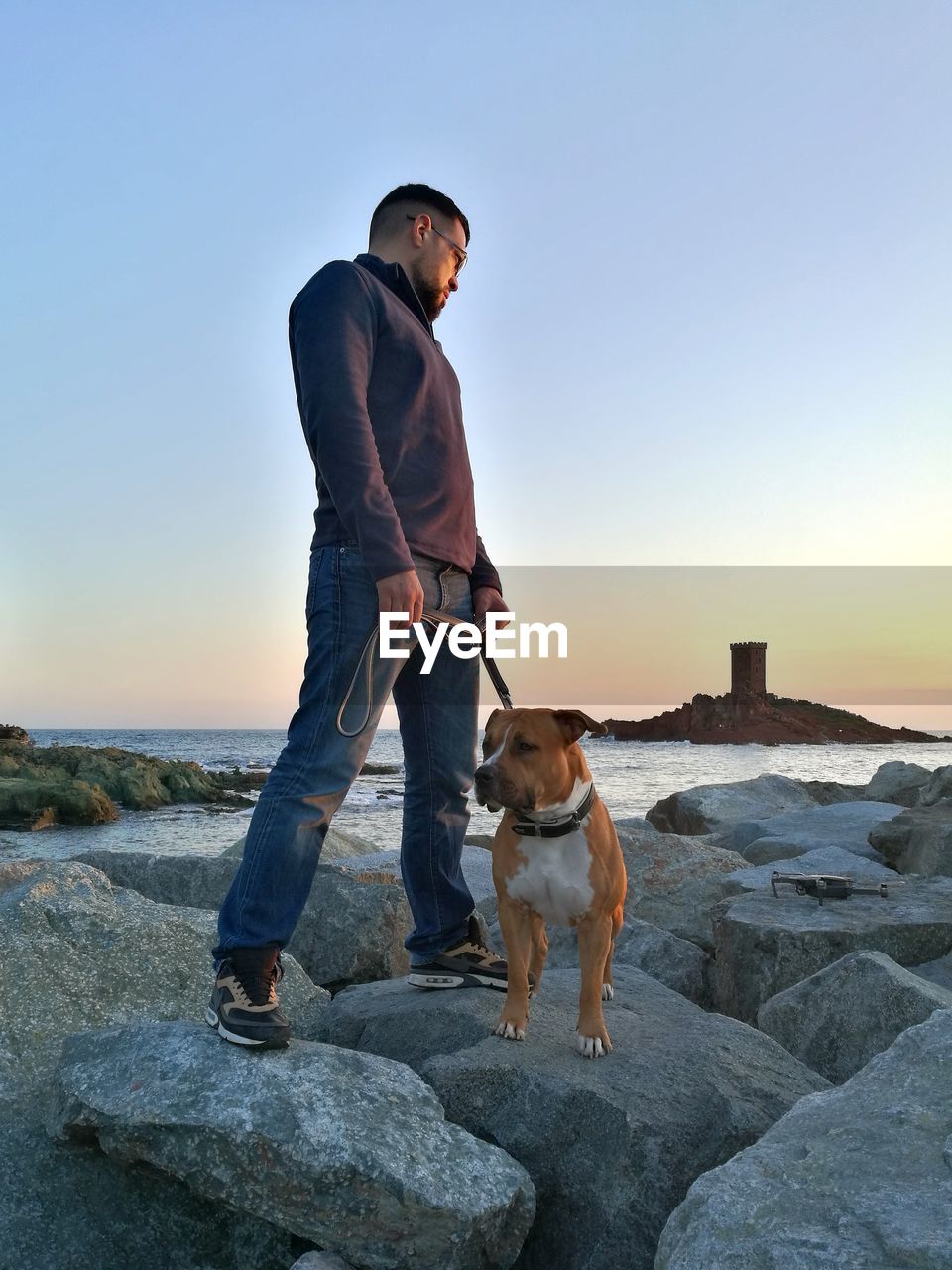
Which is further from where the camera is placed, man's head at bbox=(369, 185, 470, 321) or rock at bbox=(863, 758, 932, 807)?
rock at bbox=(863, 758, 932, 807)

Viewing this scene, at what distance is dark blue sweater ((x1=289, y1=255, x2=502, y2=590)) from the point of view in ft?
10.6

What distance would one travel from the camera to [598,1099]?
9.86 ft

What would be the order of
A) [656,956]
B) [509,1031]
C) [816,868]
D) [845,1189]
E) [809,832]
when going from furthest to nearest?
[809,832]
[816,868]
[656,956]
[509,1031]
[845,1189]

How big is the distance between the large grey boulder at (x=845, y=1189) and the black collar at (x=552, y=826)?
121 cm

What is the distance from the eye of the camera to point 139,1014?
3.55 meters

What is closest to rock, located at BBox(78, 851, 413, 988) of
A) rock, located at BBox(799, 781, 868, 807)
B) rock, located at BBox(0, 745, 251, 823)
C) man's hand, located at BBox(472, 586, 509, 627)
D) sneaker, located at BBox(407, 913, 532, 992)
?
sneaker, located at BBox(407, 913, 532, 992)

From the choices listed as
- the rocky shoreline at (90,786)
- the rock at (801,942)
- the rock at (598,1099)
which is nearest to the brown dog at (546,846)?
the rock at (598,1099)

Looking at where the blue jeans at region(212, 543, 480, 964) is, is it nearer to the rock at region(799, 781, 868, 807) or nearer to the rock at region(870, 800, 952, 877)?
the rock at region(870, 800, 952, 877)

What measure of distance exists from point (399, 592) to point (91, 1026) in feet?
6.06

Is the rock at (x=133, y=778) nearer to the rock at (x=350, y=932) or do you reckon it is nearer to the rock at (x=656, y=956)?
the rock at (x=350, y=932)

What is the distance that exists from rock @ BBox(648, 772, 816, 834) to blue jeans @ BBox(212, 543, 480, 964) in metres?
9.97

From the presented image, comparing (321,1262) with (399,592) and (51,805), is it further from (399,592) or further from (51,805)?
(51,805)

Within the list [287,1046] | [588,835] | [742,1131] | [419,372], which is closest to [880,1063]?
[742,1131]

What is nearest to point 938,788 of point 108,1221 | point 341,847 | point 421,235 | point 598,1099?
point 341,847
